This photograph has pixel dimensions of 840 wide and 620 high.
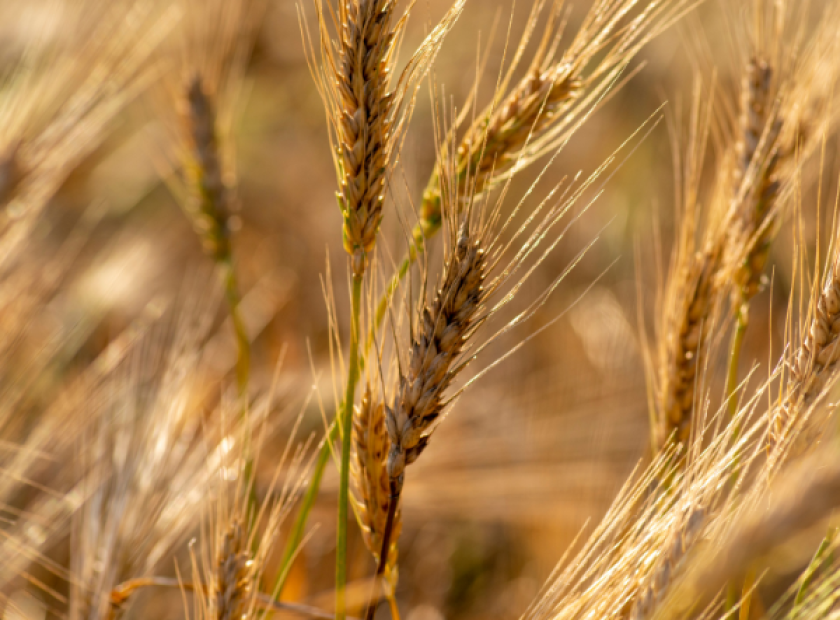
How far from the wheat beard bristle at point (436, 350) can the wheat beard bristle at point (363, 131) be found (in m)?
0.10

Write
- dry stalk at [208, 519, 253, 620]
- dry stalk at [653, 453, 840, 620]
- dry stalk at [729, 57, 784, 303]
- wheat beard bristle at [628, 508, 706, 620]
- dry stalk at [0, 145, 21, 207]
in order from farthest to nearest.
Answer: dry stalk at [0, 145, 21, 207] → dry stalk at [729, 57, 784, 303] → dry stalk at [208, 519, 253, 620] → wheat beard bristle at [628, 508, 706, 620] → dry stalk at [653, 453, 840, 620]

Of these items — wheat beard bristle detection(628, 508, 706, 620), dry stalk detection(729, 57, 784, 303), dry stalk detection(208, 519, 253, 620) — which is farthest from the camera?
dry stalk detection(729, 57, 784, 303)

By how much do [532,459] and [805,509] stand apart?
1.06m

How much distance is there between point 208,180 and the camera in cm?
117

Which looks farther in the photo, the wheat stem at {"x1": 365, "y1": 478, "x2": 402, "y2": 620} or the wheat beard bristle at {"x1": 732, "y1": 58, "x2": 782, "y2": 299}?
the wheat beard bristle at {"x1": 732, "y1": 58, "x2": 782, "y2": 299}

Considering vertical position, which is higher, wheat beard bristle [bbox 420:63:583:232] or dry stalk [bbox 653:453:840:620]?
wheat beard bristle [bbox 420:63:583:232]

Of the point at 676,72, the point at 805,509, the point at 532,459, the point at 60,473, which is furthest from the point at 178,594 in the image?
the point at 676,72

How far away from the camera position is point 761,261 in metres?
0.81

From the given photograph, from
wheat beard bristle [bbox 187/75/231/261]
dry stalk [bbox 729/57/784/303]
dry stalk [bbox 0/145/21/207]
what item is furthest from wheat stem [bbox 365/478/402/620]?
dry stalk [bbox 0/145/21/207]

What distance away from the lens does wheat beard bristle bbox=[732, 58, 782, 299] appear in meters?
0.80

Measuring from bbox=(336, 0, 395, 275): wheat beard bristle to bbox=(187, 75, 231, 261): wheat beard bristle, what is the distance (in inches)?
22.2

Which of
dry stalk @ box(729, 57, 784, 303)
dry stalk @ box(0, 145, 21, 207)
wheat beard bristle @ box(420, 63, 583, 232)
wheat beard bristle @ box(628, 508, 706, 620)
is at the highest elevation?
dry stalk @ box(0, 145, 21, 207)

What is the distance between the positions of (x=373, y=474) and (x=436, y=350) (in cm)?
16

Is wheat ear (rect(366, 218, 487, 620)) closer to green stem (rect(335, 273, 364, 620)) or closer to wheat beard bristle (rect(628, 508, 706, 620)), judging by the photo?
green stem (rect(335, 273, 364, 620))
